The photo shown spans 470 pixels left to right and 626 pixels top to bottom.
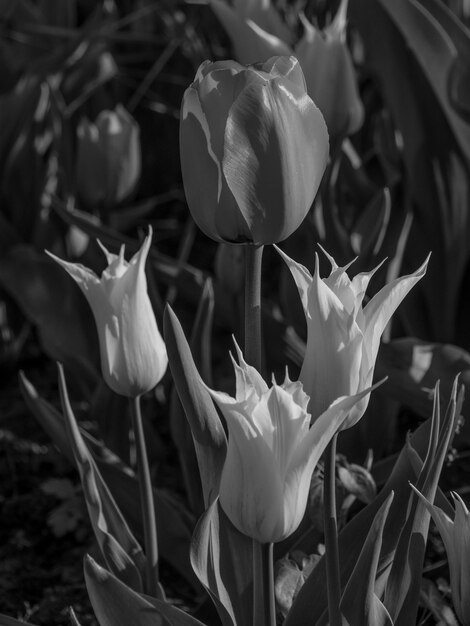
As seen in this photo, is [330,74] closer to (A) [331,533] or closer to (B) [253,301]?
(B) [253,301]

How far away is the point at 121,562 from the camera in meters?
1.15

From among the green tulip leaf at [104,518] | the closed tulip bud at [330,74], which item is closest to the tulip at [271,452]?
the green tulip leaf at [104,518]

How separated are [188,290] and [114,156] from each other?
396 mm

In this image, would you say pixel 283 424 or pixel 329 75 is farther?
pixel 329 75

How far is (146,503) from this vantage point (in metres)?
1.12

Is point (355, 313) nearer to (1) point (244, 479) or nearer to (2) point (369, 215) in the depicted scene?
(1) point (244, 479)

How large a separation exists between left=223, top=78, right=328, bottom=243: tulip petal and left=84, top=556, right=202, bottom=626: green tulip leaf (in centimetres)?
35

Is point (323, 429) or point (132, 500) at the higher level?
point (323, 429)

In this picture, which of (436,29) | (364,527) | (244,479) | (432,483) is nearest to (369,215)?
(436,29)

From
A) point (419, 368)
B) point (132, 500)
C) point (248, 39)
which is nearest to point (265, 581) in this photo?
point (132, 500)

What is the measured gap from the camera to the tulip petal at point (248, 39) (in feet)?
5.18

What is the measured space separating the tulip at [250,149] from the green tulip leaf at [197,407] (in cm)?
15

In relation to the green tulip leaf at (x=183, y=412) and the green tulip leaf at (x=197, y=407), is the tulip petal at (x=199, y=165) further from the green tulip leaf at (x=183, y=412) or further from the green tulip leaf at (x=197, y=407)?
the green tulip leaf at (x=183, y=412)

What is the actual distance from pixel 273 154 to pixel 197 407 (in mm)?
286
